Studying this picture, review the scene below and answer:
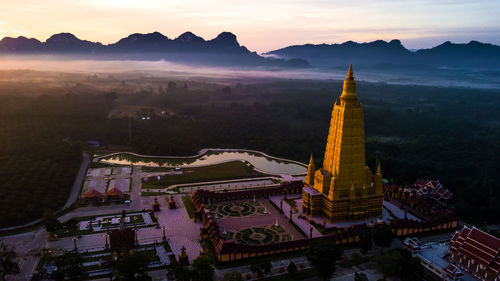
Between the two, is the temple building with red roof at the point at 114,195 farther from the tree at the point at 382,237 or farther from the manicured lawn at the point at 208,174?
the tree at the point at 382,237

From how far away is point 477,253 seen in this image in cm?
3036

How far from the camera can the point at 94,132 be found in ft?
271

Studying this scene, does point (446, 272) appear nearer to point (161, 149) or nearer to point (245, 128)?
point (161, 149)

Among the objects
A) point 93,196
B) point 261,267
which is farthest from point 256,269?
point 93,196

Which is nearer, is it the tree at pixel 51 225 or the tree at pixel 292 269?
the tree at pixel 292 269

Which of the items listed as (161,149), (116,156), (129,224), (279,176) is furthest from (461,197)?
(116,156)

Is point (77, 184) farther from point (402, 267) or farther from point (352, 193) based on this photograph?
point (402, 267)

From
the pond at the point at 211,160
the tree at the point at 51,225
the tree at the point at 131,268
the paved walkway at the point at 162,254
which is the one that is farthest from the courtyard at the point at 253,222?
the pond at the point at 211,160

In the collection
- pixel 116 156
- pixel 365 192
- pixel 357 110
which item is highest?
pixel 357 110

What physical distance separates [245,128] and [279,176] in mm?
33702

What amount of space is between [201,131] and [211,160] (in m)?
20.4

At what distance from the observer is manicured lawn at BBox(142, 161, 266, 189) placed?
5472 centimetres

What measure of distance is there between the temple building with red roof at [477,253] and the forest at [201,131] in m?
13.2

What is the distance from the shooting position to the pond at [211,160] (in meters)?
64.9
